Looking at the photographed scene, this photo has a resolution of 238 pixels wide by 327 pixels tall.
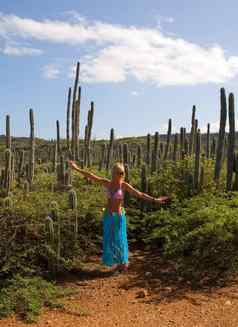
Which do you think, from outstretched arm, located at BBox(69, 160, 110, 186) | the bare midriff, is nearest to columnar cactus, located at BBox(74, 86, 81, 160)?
outstretched arm, located at BBox(69, 160, 110, 186)

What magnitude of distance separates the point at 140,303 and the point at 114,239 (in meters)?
1.14

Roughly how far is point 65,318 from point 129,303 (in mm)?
867

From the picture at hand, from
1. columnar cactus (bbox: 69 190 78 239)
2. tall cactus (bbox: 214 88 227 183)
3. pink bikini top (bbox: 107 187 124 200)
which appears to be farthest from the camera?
tall cactus (bbox: 214 88 227 183)

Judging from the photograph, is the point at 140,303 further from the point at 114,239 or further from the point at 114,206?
the point at 114,206

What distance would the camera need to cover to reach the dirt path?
499 centimetres

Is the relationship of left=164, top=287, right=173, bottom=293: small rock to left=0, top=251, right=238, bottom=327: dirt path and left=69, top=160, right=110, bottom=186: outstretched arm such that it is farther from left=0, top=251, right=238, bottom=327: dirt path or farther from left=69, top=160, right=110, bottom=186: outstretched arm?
left=69, top=160, right=110, bottom=186: outstretched arm

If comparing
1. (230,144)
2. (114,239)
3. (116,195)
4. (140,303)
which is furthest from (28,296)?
(230,144)

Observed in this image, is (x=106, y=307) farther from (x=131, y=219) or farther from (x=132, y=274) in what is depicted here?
(x=131, y=219)

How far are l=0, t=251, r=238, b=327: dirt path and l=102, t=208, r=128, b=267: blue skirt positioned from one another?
1.00 ft

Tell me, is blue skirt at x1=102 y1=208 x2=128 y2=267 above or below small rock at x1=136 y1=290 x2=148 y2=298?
above

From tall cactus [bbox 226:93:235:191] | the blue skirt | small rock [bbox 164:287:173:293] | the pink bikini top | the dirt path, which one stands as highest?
tall cactus [bbox 226:93:235:191]

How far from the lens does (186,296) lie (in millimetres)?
5695

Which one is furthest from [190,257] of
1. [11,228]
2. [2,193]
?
[2,193]

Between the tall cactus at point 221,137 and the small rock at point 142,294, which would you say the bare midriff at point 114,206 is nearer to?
the small rock at point 142,294
